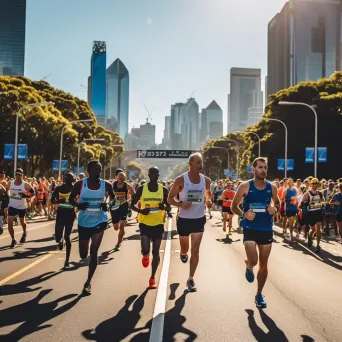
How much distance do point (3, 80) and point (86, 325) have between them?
43.0 m

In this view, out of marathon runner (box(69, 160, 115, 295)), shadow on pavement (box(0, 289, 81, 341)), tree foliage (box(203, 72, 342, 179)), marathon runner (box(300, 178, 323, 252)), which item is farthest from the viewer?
tree foliage (box(203, 72, 342, 179))

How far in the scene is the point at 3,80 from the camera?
45625 millimetres

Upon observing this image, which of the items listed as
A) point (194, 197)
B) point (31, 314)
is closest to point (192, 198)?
point (194, 197)

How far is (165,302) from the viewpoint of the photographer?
6934 millimetres

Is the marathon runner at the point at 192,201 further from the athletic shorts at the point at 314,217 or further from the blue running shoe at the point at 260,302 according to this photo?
the athletic shorts at the point at 314,217

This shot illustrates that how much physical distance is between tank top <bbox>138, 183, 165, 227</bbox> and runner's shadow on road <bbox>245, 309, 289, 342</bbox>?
2.42 metres

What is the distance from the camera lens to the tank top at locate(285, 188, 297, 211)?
16.0 metres

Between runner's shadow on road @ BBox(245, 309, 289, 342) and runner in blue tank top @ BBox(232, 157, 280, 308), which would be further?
runner in blue tank top @ BBox(232, 157, 280, 308)

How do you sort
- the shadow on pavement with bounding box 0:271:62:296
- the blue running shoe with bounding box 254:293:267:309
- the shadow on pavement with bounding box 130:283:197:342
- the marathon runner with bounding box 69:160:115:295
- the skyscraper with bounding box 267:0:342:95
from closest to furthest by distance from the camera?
the shadow on pavement with bounding box 130:283:197:342
the blue running shoe with bounding box 254:293:267:309
the shadow on pavement with bounding box 0:271:62:296
the marathon runner with bounding box 69:160:115:295
the skyscraper with bounding box 267:0:342:95

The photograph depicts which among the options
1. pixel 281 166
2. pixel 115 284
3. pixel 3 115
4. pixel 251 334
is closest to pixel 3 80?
pixel 3 115

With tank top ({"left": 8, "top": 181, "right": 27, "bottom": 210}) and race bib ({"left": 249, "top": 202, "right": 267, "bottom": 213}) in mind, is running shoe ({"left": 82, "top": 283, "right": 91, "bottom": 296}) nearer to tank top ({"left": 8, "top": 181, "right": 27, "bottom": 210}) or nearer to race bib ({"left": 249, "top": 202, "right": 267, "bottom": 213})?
race bib ({"left": 249, "top": 202, "right": 267, "bottom": 213})

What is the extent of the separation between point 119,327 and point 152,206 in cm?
283

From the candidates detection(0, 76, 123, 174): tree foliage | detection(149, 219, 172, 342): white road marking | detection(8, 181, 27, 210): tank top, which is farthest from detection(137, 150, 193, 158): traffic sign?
detection(149, 219, 172, 342): white road marking

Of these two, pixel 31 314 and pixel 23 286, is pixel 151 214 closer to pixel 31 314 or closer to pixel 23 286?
pixel 23 286
